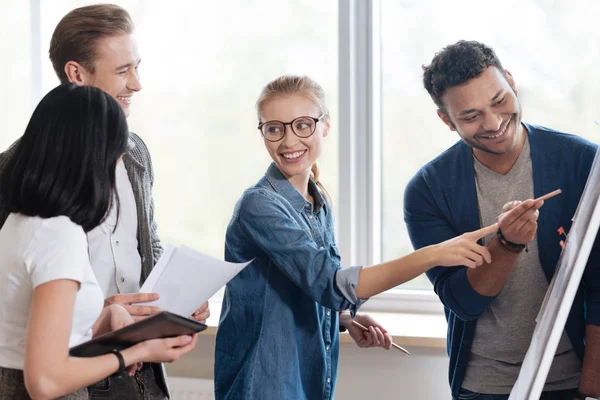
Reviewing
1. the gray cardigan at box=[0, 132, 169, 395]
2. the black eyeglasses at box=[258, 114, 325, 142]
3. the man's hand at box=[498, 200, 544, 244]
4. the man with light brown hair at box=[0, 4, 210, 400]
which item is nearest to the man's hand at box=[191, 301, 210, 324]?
the man with light brown hair at box=[0, 4, 210, 400]

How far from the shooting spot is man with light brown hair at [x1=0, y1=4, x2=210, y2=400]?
1782 millimetres

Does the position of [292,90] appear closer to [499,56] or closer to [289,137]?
[289,137]

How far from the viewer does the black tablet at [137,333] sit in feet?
4.23

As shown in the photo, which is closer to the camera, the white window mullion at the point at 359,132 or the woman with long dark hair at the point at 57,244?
the woman with long dark hair at the point at 57,244

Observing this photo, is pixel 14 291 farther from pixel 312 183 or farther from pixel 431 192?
pixel 431 192

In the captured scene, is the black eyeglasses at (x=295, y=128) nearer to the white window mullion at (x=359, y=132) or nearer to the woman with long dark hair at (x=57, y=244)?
the woman with long dark hair at (x=57, y=244)

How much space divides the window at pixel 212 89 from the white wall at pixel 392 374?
2.16ft

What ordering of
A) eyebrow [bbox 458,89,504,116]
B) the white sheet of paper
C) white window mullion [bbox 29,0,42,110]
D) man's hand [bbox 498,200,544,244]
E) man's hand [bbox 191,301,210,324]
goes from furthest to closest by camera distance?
white window mullion [bbox 29,0,42,110] < man's hand [bbox 191,301,210,324] < eyebrow [bbox 458,89,504,116] < the white sheet of paper < man's hand [bbox 498,200,544,244]

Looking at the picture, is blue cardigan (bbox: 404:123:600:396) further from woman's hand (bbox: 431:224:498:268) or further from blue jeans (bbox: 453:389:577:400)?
woman's hand (bbox: 431:224:498:268)

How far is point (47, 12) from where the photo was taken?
3.18 metres

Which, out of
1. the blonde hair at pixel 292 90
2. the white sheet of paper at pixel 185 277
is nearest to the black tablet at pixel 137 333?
the white sheet of paper at pixel 185 277

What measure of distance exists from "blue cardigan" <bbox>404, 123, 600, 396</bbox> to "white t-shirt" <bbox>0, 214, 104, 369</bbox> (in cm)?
80

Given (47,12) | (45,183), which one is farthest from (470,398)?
(47,12)

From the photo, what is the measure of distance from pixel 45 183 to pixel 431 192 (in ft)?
2.99
